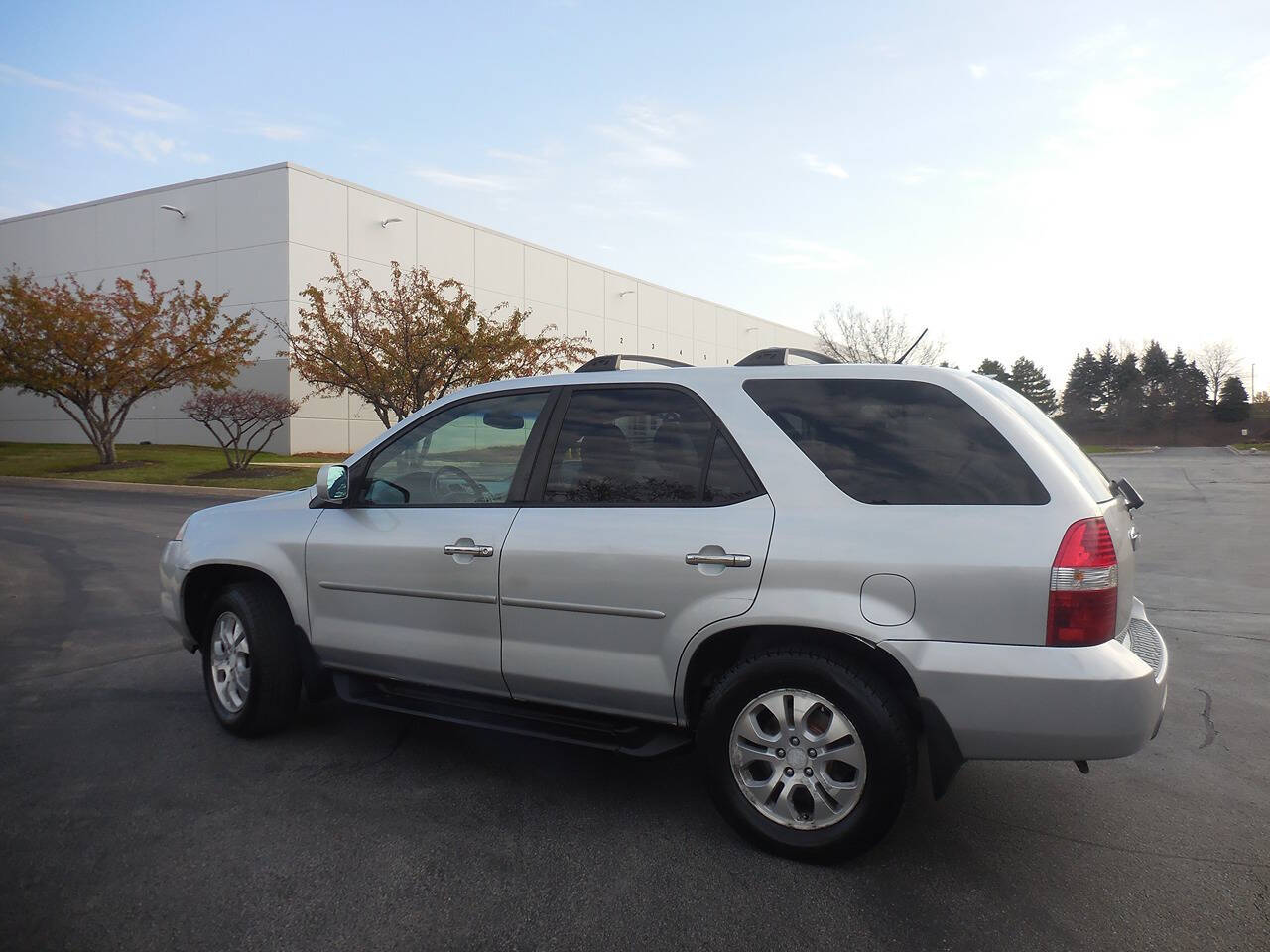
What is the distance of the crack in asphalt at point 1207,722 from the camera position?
454cm

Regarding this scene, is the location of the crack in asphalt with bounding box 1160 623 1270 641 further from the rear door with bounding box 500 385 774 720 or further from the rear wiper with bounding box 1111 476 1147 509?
the rear door with bounding box 500 385 774 720

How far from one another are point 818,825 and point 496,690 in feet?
4.70

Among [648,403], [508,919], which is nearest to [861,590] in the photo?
[648,403]

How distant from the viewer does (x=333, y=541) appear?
13.9 ft

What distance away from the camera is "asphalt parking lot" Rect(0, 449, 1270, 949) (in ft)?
9.09

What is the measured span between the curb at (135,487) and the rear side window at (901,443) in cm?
1773

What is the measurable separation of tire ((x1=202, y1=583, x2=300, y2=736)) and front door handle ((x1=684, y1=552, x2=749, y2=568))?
2.27 m

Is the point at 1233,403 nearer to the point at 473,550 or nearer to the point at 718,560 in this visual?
the point at 718,560

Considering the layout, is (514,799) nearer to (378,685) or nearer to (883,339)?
(378,685)

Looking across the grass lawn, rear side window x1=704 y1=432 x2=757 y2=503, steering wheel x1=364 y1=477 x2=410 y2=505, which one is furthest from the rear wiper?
the grass lawn

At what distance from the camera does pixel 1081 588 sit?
9.29 ft

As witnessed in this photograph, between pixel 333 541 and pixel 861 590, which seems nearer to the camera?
pixel 861 590

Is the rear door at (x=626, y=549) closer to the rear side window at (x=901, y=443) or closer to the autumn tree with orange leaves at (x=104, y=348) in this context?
the rear side window at (x=901, y=443)

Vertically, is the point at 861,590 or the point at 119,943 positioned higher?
the point at 861,590
